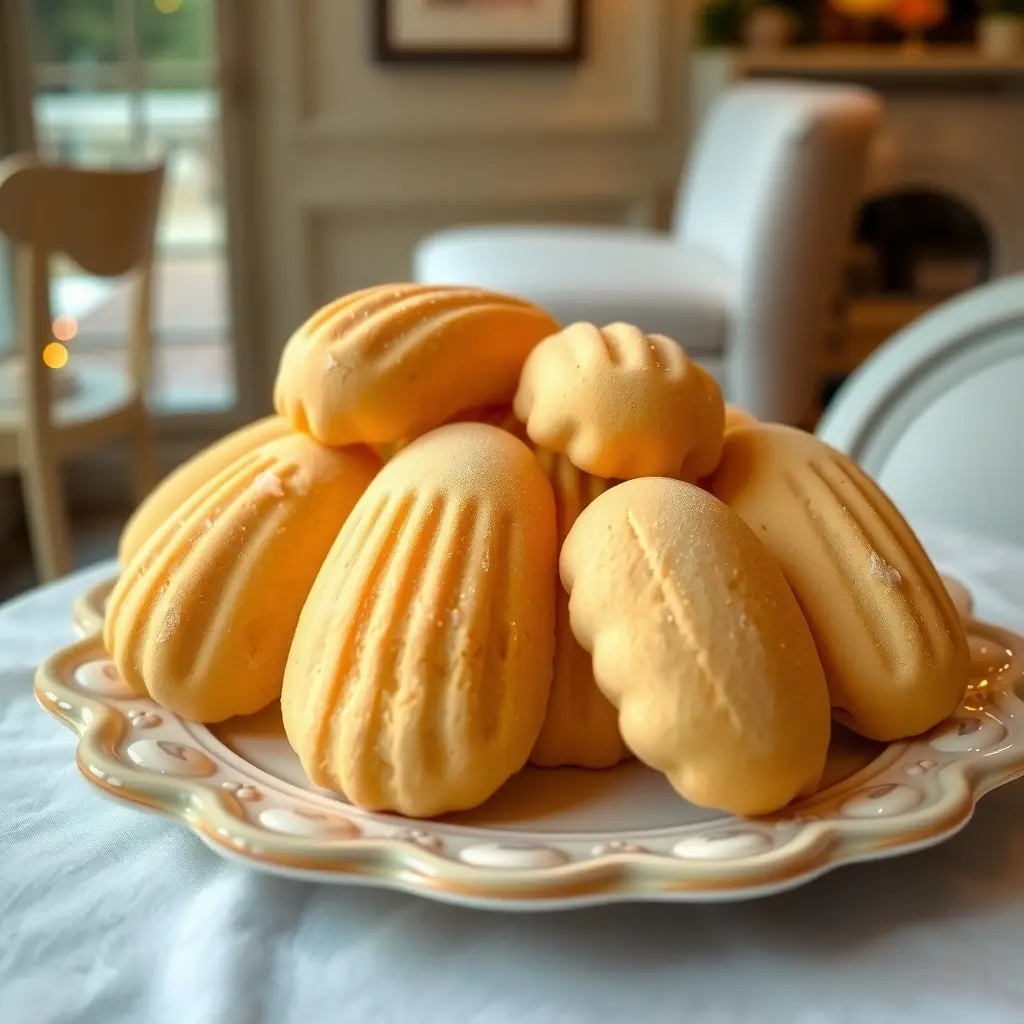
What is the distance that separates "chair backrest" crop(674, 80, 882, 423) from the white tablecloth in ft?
4.76

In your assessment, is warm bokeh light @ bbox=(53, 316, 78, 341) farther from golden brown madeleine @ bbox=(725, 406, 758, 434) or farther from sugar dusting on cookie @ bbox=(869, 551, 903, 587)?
sugar dusting on cookie @ bbox=(869, 551, 903, 587)

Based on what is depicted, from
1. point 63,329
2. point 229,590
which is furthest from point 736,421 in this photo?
point 63,329

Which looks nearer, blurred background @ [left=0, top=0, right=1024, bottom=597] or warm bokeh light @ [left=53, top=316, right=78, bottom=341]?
warm bokeh light @ [left=53, top=316, right=78, bottom=341]

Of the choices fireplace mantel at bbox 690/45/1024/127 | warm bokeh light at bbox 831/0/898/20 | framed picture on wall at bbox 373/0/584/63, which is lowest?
fireplace mantel at bbox 690/45/1024/127

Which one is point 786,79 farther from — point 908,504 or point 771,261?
point 908,504

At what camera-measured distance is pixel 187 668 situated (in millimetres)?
453

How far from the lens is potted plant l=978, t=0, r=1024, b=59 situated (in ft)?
7.81

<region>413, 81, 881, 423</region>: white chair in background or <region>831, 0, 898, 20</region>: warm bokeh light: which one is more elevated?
<region>831, 0, 898, 20</region>: warm bokeh light

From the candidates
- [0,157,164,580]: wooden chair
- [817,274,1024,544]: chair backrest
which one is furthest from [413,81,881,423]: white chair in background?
[817,274,1024,544]: chair backrest

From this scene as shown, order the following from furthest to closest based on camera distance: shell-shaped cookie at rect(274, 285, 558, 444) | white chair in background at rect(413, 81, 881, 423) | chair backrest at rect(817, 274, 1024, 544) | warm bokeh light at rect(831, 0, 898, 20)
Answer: warm bokeh light at rect(831, 0, 898, 20)
white chair in background at rect(413, 81, 881, 423)
chair backrest at rect(817, 274, 1024, 544)
shell-shaped cookie at rect(274, 285, 558, 444)

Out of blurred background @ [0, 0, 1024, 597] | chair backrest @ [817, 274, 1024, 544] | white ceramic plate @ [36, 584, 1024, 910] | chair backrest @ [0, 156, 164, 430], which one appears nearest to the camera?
white ceramic plate @ [36, 584, 1024, 910]

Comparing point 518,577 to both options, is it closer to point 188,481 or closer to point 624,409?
point 624,409

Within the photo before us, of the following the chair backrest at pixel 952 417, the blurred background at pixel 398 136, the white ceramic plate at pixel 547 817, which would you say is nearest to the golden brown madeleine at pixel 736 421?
the white ceramic plate at pixel 547 817

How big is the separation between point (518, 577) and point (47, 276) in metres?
1.31
